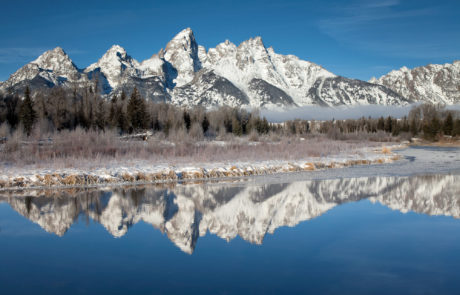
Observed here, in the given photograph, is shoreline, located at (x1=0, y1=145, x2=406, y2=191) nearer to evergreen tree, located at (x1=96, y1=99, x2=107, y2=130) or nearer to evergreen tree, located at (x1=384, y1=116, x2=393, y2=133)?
evergreen tree, located at (x1=96, y1=99, x2=107, y2=130)

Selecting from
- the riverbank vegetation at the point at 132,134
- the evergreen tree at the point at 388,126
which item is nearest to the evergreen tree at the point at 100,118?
the riverbank vegetation at the point at 132,134

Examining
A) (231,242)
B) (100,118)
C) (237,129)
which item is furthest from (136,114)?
(231,242)

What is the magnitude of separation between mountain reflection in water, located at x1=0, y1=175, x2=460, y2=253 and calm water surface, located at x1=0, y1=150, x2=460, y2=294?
0.05 metres

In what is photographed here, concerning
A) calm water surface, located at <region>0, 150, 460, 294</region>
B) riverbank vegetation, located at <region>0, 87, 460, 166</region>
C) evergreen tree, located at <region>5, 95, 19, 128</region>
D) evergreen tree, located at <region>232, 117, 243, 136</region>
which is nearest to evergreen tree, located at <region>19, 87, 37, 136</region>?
riverbank vegetation, located at <region>0, 87, 460, 166</region>

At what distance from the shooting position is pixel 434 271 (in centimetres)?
688

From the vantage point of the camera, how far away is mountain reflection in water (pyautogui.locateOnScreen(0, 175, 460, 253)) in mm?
10305

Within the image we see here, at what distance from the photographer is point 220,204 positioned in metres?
13.2

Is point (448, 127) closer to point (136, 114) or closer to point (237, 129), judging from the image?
point (237, 129)

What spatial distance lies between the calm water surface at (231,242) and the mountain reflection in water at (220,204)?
5 cm

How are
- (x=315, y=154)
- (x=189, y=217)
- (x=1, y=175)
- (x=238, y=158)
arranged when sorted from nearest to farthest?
(x=189, y=217) → (x=1, y=175) → (x=238, y=158) → (x=315, y=154)

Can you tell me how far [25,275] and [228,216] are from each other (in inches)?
225

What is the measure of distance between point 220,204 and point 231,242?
4.29 metres

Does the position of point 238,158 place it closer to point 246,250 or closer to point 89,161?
point 89,161

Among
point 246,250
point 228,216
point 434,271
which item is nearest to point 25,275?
point 246,250
